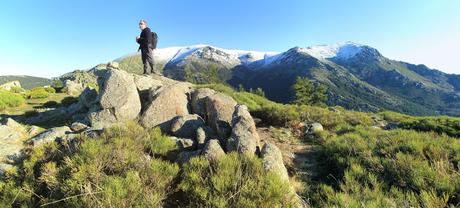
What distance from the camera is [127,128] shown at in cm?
930

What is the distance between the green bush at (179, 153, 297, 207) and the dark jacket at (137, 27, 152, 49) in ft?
36.6

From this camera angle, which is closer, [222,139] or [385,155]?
[385,155]

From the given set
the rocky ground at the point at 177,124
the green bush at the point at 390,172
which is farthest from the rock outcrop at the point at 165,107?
the green bush at the point at 390,172

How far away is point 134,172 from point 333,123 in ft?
38.3

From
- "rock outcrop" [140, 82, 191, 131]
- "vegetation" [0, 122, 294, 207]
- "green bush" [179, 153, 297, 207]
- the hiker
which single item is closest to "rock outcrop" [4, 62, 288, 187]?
"rock outcrop" [140, 82, 191, 131]

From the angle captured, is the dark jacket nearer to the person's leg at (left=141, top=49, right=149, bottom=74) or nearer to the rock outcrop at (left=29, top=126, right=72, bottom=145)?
the person's leg at (left=141, top=49, right=149, bottom=74)

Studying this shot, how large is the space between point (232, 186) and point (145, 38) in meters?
12.6

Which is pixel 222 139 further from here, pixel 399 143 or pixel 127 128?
pixel 399 143

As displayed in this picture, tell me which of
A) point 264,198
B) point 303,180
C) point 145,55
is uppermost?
point 145,55

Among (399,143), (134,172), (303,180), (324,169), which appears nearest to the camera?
(134,172)

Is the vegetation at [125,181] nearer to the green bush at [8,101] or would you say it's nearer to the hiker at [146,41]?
the hiker at [146,41]

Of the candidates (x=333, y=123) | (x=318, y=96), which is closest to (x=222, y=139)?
(x=333, y=123)

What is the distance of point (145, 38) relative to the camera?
52.9ft

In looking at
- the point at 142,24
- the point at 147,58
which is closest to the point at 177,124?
the point at 147,58
